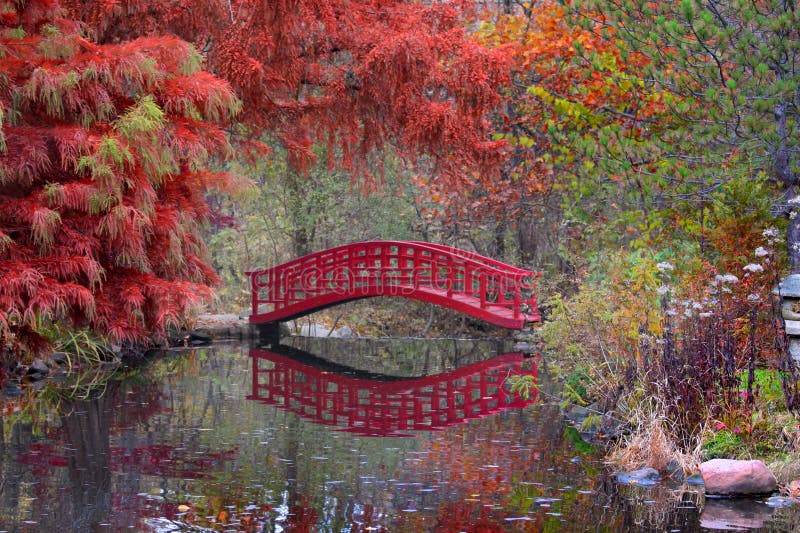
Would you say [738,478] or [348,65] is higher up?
[348,65]

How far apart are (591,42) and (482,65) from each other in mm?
2596

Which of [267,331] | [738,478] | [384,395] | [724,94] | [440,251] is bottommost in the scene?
[738,478]

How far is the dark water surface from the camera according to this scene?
→ 19.6 feet

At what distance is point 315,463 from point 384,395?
362 cm

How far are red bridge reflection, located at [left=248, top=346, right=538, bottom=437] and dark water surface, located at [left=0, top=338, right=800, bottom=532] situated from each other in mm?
35

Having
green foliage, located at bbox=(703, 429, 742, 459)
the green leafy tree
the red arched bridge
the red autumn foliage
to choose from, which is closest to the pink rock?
green foliage, located at bbox=(703, 429, 742, 459)

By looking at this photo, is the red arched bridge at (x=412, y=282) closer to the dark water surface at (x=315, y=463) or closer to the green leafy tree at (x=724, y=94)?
the dark water surface at (x=315, y=463)

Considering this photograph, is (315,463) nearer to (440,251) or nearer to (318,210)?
(440,251)

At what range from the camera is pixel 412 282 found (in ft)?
55.0

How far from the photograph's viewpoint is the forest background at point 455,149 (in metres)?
7.52

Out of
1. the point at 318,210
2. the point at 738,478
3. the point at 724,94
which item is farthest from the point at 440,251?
the point at 738,478

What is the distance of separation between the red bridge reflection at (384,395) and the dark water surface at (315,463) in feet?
0.11

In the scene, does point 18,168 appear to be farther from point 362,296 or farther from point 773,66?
point 362,296

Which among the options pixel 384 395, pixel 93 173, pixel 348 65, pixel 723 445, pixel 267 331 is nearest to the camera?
pixel 723 445
